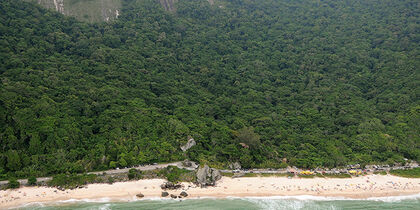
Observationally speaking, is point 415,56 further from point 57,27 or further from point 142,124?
point 57,27

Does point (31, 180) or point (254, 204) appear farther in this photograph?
point (254, 204)

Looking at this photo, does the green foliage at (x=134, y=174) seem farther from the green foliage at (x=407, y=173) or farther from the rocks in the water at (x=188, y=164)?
the green foliage at (x=407, y=173)

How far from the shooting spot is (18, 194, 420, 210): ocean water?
4012 centimetres

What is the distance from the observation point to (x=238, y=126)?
2446 inches

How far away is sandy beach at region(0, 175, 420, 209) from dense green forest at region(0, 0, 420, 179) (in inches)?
153

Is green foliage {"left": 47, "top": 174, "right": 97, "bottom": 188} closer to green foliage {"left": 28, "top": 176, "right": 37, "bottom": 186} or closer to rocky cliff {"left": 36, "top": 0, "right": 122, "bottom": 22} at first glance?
green foliage {"left": 28, "top": 176, "right": 37, "bottom": 186}

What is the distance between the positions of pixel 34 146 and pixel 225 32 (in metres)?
72.2

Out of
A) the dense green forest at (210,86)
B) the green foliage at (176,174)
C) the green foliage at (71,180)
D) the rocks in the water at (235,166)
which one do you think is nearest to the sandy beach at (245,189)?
the green foliage at (71,180)

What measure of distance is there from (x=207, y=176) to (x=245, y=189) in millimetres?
6003

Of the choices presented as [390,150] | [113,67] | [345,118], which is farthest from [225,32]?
[390,150]

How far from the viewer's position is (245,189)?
4588cm

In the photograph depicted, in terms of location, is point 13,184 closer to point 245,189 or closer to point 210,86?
point 245,189

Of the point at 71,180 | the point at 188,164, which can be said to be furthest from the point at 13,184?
the point at 188,164

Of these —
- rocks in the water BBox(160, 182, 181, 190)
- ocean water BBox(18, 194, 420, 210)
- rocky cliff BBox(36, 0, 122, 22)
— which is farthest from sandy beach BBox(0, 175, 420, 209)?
rocky cliff BBox(36, 0, 122, 22)
